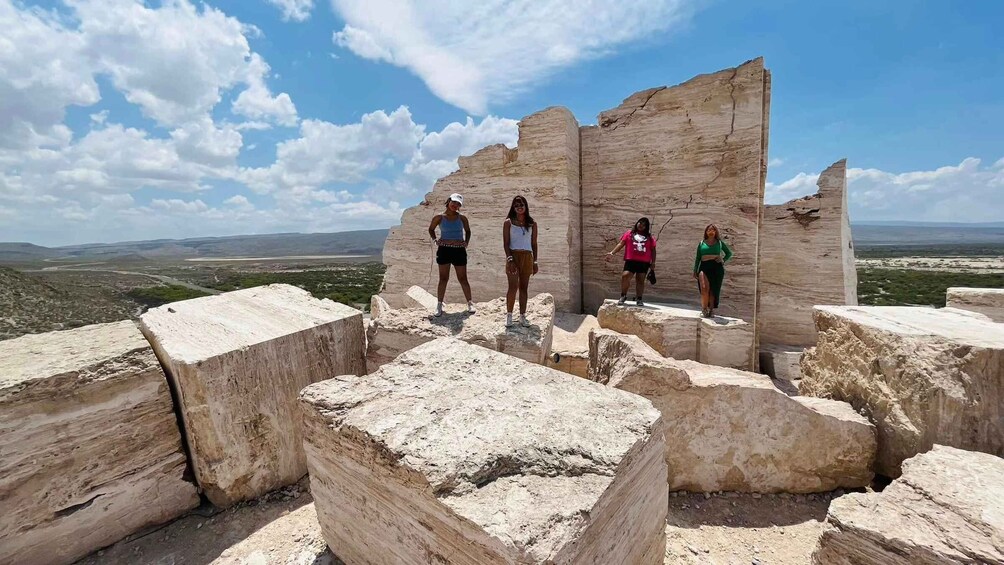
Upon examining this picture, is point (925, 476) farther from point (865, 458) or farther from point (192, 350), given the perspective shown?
point (192, 350)

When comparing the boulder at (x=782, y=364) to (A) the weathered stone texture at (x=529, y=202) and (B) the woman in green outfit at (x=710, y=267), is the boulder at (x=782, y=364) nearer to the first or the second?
(B) the woman in green outfit at (x=710, y=267)

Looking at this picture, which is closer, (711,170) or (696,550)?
(696,550)

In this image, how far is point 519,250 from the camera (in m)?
4.44

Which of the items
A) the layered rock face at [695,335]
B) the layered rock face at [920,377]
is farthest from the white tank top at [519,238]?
the layered rock face at [920,377]

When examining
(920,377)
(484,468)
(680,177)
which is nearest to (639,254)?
(680,177)

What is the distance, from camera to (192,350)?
9.59 feet

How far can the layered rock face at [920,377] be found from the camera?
2.75m

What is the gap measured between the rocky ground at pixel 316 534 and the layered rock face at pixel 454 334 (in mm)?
1423

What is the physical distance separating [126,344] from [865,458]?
5.76 m

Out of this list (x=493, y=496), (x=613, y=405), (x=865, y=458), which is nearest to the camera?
(x=493, y=496)

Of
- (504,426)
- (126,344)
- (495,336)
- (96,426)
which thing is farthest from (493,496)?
(126,344)

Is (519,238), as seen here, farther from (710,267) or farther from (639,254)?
(710,267)

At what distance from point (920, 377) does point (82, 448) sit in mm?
5798

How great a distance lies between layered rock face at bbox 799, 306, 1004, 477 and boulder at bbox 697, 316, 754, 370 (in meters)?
1.14
